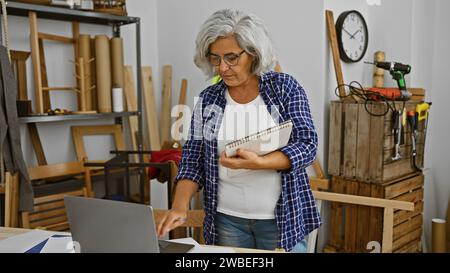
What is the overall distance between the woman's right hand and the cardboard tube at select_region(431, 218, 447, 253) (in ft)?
6.92

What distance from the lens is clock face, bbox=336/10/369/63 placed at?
2500mm

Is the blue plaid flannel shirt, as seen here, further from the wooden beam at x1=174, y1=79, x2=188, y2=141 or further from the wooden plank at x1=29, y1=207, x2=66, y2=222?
the wooden beam at x1=174, y1=79, x2=188, y2=141

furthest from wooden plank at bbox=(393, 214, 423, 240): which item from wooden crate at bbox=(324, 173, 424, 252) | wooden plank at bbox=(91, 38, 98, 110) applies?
wooden plank at bbox=(91, 38, 98, 110)

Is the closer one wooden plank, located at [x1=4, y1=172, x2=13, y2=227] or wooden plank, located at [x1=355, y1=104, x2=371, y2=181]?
wooden plank, located at [x1=4, y1=172, x2=13, y2=227]

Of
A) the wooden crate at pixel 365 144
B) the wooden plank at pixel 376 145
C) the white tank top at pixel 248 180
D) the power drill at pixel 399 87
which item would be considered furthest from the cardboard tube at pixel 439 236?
the white tank top at pixel 248 180

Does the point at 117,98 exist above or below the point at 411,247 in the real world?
above

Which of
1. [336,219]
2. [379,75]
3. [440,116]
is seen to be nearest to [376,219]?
[336,219]

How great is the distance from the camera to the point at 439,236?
2604mm

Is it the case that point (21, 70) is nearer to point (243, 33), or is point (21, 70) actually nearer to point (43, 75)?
point (43, 75)

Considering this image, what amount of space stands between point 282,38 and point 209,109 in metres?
1.37

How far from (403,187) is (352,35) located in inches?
39.7

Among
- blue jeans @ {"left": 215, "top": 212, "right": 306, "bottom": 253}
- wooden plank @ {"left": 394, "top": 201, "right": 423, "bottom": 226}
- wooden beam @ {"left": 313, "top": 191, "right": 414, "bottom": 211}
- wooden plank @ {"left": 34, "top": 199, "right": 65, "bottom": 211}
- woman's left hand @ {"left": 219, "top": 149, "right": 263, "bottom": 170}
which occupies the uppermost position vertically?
woman's left hand @ {"left": 219, "top": 149, "right": 263, "bottom": 170}

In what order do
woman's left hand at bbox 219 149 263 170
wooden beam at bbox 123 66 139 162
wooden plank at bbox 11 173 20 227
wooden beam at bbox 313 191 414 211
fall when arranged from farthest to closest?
wooden beam at bbox 123 66 139 162 → wooden plank at bbox 11 173 20 227 → wooden beam at bbox 313 191 414 211 → woman's left hand at bbox 219 149 263 170

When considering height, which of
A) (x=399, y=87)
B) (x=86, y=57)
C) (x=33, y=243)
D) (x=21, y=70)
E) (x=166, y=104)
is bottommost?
(x=33, y=243)
